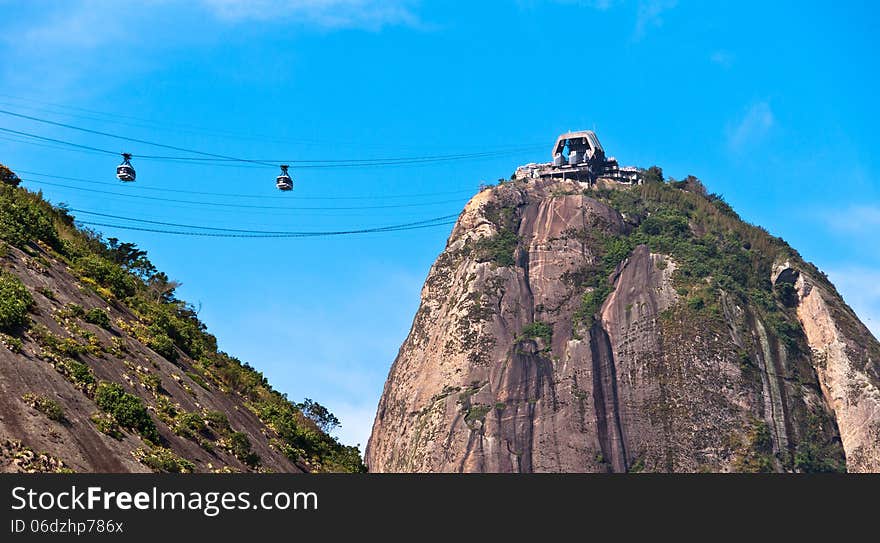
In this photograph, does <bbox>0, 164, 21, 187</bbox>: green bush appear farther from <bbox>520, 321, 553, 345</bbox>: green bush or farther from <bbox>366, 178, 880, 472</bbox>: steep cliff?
<bbox>520, 321, 553, 345</bbox>: green bush

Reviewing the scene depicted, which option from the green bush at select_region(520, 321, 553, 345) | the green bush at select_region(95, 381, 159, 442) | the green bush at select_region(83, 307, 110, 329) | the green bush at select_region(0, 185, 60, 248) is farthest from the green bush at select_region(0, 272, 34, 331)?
the green bush at select_region(520, 321, 553, 345)

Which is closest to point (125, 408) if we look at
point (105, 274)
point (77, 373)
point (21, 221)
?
point (77, 373)

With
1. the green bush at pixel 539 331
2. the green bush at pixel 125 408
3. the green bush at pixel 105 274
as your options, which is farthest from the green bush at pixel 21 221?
the green bush at pixel 539 331

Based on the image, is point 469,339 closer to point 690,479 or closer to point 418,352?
point 418,352

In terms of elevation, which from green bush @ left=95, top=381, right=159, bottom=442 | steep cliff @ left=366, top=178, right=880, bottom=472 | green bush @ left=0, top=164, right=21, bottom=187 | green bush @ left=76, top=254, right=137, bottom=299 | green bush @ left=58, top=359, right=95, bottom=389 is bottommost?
green bush @ left=95, top=381, right=159, bottom=442

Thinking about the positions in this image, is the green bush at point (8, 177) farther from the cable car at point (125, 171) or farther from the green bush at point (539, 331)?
the green bush at point (539, 331)

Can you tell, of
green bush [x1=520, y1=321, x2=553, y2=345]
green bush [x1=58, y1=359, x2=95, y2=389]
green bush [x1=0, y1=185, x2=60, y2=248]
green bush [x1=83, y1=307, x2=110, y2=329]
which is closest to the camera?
green bush [x1=58, y1=359, x2=95, y2=389]

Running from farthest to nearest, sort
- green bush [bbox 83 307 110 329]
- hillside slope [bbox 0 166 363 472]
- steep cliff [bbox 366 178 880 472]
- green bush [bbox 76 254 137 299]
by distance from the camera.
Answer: steep cliff [bbox 366 178 880 472] < green bush [bbox 76 254 137 299] < green bush [bbox 83 307 110 329] < hillside slope [bbox 0 166 363 472]
